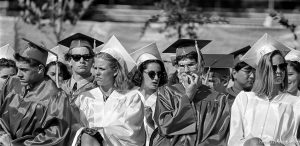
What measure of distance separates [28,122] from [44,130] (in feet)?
0.61

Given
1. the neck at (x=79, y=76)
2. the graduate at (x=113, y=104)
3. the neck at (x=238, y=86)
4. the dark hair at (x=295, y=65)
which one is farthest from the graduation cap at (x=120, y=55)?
the dark hair at (x=295, y=65)

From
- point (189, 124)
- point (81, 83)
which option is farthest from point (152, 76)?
point (189, 124)

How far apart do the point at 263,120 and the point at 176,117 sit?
2.97ft

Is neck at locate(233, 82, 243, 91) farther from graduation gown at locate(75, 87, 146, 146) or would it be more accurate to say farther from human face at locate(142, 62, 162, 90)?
graduation gown at locate(75, 87, 146, 146)

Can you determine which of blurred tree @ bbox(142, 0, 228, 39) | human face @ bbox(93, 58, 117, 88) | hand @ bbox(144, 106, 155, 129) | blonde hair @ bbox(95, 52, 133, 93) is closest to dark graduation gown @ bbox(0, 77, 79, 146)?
human face @ bbox(93, 58, 117, 88)

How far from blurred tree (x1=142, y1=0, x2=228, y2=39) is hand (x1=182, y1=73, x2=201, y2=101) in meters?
6.54

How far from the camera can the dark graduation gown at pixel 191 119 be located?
348 inches

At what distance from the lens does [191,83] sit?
895cm

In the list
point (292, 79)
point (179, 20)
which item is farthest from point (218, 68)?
point (179, 20)

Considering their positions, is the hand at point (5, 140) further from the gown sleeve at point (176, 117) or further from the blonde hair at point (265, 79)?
the blonde hair at point (265, 79)

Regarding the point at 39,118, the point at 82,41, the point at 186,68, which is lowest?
the point at 39,118

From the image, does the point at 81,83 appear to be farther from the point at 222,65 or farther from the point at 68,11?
the point at 68,11

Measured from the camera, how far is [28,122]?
29.4 feet

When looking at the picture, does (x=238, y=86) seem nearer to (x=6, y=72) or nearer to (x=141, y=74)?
(x=141, y=74)
